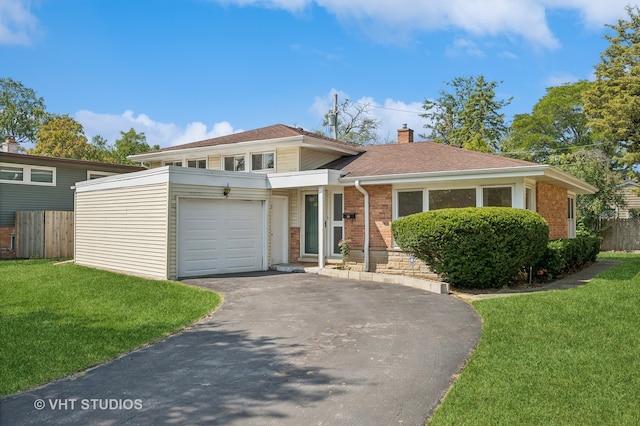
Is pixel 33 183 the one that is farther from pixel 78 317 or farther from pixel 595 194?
pixel 595 194

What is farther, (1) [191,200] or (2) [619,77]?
(2) [619,77]

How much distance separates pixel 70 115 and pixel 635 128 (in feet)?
143

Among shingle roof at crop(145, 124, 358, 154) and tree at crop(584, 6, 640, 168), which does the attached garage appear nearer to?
shingle roof at crop(145, 124, 358, 154)

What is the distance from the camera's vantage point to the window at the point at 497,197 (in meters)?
12.3

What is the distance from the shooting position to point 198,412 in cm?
421

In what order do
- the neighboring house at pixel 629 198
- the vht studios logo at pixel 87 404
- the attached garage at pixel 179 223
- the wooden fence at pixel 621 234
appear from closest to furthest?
the vht studios logo at pixel 87 404
the attached garage at pixel 179 223
the wooden fence at pixel 621 234
the neighboring house at pixel 629 198

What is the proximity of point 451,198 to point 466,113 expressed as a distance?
34884 mm

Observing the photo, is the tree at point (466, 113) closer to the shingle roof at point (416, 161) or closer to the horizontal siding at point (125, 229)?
the shingle roof at point (416, 161)

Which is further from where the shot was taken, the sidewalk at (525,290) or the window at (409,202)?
the window at (409,202)

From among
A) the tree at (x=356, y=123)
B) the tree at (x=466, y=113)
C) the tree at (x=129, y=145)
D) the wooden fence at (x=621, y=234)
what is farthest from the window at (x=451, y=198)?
the tree at (x=129, y=145)

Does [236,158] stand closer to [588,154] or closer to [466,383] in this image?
[466,383]

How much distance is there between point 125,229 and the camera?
13773 millimetres

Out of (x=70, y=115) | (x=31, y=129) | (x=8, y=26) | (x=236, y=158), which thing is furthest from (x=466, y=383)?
(x=31, y=129)

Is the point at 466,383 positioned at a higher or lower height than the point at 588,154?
lower
